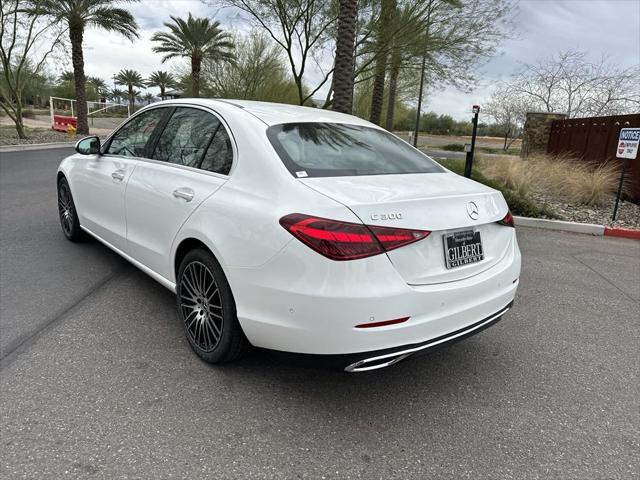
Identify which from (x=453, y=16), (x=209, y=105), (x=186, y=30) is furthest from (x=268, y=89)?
(x=209, y=105)

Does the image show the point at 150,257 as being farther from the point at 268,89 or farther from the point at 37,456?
the point at 268,89

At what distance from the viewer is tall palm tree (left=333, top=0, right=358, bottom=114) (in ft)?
39.4

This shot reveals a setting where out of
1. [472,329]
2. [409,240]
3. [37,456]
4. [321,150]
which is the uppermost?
[321,150]

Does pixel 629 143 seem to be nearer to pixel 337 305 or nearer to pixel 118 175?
pixel 337 305

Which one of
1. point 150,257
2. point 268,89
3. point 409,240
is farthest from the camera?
point 268,89

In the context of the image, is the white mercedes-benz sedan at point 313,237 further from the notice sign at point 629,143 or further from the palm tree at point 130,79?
the palm tree at point 130,79

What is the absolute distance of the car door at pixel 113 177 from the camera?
12.9 feet

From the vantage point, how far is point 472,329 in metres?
2.64

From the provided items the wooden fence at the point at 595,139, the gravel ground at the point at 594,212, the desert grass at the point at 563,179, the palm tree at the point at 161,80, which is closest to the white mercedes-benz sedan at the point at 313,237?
the gravel ground at the point at 594,212

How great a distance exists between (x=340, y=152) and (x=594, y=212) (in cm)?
838

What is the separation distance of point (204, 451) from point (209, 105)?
2249mm

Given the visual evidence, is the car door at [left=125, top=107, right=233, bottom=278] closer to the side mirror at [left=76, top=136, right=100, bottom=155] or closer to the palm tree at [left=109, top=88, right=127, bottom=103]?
the side mirror at [left=76, top=136, right=100, bottom=155]

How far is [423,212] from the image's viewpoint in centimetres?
238

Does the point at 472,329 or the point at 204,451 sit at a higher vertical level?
the point at 472,329
